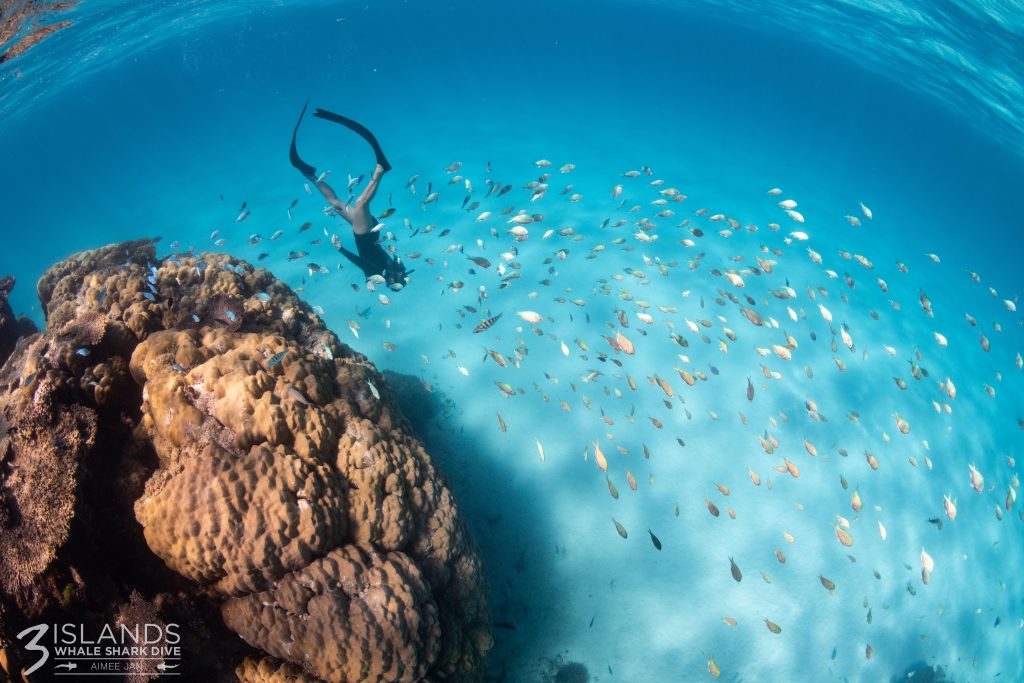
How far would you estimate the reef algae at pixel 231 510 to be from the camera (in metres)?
3.50

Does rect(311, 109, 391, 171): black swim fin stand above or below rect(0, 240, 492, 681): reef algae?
below

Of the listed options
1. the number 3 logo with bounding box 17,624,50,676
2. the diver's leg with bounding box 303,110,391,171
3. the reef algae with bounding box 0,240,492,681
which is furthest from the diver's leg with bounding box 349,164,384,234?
the number 3 logo with bounding box 17,624,50,676

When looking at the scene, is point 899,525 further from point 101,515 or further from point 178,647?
point 101,515

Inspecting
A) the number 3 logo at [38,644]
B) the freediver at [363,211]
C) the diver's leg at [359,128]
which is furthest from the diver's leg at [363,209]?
the number 3 logo at [38,644]

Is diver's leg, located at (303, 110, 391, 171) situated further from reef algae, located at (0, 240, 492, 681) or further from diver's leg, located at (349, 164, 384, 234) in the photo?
reef algae, located at (0, 240, 492, 681)

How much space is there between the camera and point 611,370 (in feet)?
36.3

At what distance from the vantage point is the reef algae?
138 inches

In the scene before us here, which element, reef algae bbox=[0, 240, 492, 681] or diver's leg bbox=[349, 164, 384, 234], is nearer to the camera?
reef algae bbox=[0, 240, 492, 681]

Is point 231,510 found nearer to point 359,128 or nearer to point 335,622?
point 335,622

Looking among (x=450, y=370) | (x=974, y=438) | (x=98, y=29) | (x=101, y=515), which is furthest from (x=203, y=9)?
(x=974, y=438)

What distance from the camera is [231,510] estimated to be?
3506 mm

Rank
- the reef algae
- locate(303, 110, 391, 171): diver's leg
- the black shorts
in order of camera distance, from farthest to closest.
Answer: the black shorts, locate(303, 110, 391, 171): diver's leg, the reef algae

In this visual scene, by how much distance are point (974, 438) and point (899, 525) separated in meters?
6.94

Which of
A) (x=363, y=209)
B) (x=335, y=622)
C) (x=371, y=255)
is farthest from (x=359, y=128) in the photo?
(x=335, y=622)
